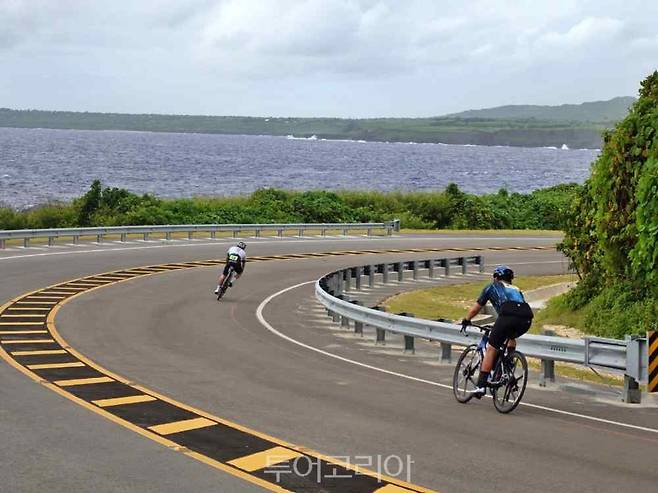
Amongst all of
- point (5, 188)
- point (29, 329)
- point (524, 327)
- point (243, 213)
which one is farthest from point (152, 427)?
point (5, 188)

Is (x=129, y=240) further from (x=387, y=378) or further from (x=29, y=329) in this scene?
(x=387, y=378)

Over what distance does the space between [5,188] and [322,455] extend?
3620 inches

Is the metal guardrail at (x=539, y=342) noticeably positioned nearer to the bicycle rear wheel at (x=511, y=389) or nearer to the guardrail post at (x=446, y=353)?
the guardrail post at (x=446, y=353)

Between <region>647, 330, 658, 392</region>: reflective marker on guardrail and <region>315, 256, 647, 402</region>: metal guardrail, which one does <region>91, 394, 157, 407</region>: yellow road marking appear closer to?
<region>315, 256, 647, 402</region>: metal guardrail

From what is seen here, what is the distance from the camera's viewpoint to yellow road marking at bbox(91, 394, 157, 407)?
41.8 ft

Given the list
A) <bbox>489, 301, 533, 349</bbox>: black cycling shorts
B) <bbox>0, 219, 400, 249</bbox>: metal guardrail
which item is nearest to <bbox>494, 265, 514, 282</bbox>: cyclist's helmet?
<bbox>489, 301, 533, 349</bbox>: black cycling shorts

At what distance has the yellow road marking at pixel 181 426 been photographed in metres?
11.3

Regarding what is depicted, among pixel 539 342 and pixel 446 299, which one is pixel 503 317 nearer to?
pixel 539 342

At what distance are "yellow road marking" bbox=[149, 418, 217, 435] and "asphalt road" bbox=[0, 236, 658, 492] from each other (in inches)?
12.8

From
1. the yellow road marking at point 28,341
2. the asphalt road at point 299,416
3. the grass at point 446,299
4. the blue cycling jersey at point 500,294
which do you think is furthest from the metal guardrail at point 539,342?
the yellow road marking at point 28,341

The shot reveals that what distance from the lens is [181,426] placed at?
11555 millimetres

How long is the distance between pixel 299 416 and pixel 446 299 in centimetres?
2037

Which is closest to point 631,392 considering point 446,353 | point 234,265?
point 446,353

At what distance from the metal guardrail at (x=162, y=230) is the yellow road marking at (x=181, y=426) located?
29.9 m
